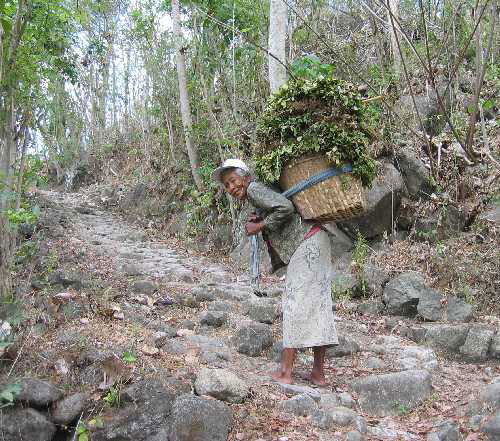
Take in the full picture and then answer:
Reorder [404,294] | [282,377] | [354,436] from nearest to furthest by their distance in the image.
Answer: [354,436] < [282,377] < [404,294]

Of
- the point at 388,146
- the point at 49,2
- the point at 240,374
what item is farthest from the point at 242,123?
the point at 240,374

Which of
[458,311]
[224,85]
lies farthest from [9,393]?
[224,85]

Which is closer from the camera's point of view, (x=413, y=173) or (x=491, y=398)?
(x=491, y=398)

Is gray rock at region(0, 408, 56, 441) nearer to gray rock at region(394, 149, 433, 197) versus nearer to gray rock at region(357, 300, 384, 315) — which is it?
gray rock at region(357, 300, 384, 315)

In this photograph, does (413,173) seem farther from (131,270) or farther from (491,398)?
(491,398)

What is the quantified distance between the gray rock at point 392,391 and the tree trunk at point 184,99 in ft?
23.2

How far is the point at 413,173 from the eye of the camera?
6992 millimetres

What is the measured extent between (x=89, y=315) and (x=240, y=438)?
187 cm

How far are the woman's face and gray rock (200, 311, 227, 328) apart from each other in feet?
4.58

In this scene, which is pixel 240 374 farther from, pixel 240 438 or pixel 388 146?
pixel 388 146

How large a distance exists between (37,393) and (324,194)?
2.15 metres

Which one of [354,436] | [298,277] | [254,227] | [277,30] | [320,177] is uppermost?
[277,30]

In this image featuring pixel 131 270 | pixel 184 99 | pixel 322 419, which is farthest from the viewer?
pixel 184 99

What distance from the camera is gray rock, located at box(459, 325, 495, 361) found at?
430 cm
